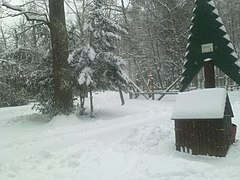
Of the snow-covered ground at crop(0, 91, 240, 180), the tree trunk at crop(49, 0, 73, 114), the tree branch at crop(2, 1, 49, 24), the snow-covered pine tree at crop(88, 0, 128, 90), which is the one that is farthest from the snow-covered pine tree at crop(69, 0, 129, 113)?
the snow-covered ground at crop(0, 91, 240, 180)

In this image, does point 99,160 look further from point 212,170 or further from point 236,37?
point 236,37

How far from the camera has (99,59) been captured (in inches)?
587

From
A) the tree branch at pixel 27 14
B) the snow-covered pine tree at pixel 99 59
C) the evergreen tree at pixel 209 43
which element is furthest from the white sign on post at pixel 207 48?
the tree branch at pixel 27 14

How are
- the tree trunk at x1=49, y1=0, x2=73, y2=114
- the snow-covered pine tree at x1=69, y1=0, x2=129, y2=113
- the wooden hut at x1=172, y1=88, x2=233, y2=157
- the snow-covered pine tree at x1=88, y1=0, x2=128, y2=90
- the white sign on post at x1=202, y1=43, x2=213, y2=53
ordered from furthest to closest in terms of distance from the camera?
the snow-covered pine tree at x1=88, y1=0, x2=128, y2=90, the snow-covered pine tree at x1=69, y1=0, x2=129, y2=113, the tree trunk at x1=49, y1=0, x2=73, y2=114, the white sign on post at x1=202, y1=43, x2=213, y2=53, the wooden hut at x1=172, y1=88, x2=233, y2=157

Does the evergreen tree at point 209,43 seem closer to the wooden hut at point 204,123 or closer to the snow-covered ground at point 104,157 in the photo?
the wooden hut at point 204,123

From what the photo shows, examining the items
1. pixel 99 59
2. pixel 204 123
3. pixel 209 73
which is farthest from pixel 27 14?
pixel 204 123

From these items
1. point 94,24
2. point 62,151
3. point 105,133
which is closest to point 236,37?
point 94,24

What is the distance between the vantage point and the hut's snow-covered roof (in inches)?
300

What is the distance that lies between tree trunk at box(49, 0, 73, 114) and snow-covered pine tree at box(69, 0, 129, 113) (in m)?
0.42

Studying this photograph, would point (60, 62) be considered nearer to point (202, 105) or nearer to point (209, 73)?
point (209, 73)

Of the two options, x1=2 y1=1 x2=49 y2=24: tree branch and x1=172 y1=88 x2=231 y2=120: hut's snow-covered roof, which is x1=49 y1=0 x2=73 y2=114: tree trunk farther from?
x1=172 y1=88 x2=231 y2=120: hut's snow-covered roof

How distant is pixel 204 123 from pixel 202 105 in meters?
0.48

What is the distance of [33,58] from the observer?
16.7 m

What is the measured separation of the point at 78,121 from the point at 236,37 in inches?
1246
